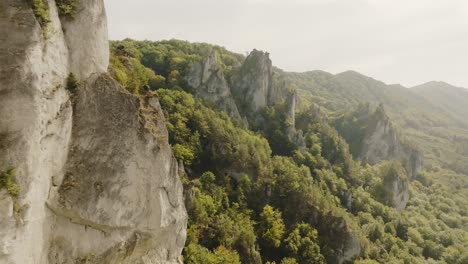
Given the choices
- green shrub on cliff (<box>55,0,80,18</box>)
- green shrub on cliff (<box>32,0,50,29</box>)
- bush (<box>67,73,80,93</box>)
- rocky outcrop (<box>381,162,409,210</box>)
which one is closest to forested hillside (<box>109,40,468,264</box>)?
rocky outcrop (<box>381,162,409,210</box>)

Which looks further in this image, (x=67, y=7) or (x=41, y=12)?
(x=67, y=7)

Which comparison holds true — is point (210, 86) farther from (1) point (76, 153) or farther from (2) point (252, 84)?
(1) point (76, 153)

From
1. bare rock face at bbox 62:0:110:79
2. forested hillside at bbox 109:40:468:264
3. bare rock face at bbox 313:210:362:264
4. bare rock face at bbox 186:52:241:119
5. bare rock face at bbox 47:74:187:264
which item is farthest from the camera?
bare rock face at bbox 186:52:241:119

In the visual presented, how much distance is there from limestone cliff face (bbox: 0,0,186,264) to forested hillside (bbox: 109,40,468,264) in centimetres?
460

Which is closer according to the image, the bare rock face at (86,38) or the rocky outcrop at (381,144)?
the bare rock face at (86,38)

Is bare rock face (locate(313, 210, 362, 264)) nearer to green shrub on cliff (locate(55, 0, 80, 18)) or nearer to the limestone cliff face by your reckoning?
the limestone cliff face

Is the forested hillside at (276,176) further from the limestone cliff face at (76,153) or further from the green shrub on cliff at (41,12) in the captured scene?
the green shrub on cliff at (41,12)

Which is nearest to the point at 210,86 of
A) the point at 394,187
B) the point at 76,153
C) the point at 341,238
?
the point at 341,238

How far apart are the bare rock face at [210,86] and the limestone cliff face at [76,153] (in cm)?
5269

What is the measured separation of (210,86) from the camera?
79.0m

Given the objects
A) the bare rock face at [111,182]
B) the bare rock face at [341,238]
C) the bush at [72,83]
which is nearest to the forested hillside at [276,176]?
the bare rock face at [341,238]

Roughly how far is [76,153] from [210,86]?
60.0 m

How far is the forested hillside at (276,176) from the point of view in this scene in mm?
50188

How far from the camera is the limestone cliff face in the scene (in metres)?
15.9
